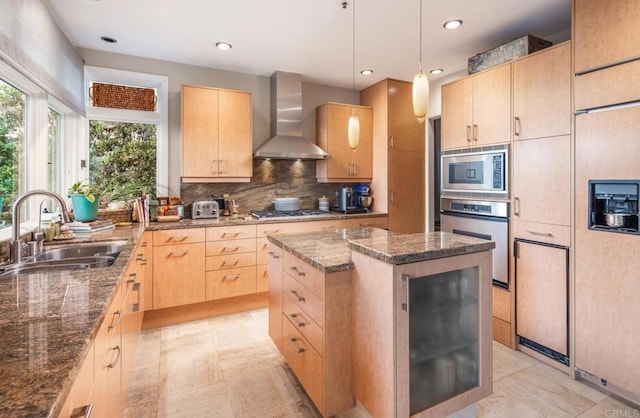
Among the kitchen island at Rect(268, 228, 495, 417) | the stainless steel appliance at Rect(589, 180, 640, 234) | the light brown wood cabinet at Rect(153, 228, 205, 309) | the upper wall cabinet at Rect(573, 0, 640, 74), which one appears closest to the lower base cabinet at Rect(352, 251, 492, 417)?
the kitchen island at Rect(268, 228, 495, 417)

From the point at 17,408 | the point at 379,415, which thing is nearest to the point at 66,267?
the point at 17,408

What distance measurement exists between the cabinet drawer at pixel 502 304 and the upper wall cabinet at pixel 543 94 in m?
1.27

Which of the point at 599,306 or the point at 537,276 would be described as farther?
the point at 537,276

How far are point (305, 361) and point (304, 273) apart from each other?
0.52 meters

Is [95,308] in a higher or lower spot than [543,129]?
lower

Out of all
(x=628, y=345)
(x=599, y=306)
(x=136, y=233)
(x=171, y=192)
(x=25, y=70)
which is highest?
(x=25, y=70)

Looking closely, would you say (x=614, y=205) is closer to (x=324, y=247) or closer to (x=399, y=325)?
(x=399, y=325)

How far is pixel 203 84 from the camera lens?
12.6ft

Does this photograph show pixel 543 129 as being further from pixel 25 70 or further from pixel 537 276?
pixel 25 70

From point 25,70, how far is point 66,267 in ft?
4.11

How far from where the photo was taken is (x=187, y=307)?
3354 millimetres

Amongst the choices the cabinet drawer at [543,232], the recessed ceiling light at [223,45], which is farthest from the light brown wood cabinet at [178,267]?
the cabinet drawer at [543,232]

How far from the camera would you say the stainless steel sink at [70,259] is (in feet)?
5.76

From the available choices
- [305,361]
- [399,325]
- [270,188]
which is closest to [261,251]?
[270,188]
